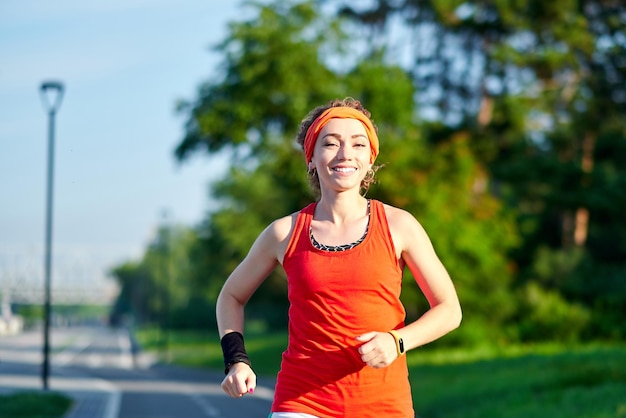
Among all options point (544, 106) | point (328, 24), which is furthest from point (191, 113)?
point (544, 106)

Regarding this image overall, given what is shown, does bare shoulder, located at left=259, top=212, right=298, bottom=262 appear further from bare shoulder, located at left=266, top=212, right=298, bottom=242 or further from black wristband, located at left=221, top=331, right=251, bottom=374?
black wristband, located at left=221, top=331, right=251, bottom=374

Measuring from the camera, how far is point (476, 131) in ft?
138

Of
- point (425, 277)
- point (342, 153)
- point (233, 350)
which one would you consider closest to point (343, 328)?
point (425, 277)

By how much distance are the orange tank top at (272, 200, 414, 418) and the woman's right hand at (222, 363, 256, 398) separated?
11 cm

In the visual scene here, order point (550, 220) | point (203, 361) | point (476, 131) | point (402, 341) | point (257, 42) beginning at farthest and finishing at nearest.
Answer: point (203, 361), point (550, 220), point (476, 131), point (257, 42), point (402, 341)

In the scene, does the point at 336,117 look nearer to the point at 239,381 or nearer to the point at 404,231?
the point at 404,231

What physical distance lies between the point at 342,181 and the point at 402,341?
1.91 ft

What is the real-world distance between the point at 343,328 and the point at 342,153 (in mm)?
577

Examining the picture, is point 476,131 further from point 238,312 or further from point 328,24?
point 238,312

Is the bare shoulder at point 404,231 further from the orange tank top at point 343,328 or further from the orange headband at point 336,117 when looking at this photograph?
the orange headband at point 336,117

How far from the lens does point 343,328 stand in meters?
3.58

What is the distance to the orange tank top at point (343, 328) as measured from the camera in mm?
3592

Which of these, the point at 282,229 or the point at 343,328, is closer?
the point at 343,328

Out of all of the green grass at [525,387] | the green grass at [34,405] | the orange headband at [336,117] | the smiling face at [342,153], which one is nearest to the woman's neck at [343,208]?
the smiling face at [342,153]
